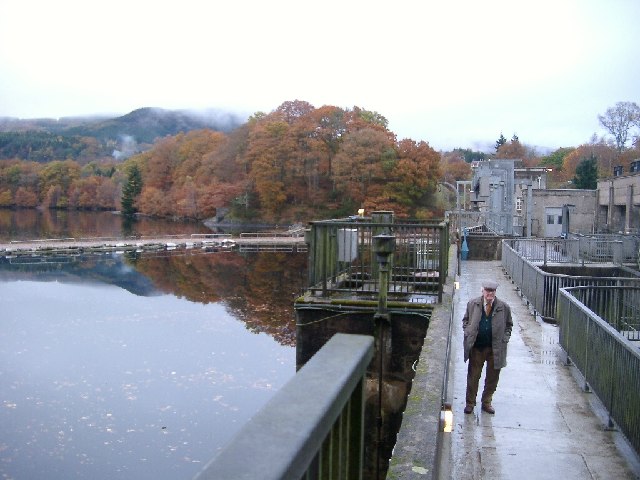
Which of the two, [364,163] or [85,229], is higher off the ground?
[364,163]

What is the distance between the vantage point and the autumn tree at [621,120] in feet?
253

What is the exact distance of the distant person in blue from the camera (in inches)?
265

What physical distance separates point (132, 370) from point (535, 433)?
14.9 metres

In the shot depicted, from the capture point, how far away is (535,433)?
6559mm

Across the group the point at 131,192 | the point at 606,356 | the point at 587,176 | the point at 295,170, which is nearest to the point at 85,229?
the point at 295,170

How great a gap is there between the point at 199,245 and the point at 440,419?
54.8m

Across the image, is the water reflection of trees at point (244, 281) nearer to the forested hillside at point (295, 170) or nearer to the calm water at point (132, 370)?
the calm water at point (132, 370)

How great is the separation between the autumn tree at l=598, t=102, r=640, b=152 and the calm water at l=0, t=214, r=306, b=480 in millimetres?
58552

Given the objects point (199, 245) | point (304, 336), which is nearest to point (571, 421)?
point (304, 336)

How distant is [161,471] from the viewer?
500 inches

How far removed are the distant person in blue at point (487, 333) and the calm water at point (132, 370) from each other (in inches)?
122

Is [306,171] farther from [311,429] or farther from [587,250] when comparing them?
[311,429]

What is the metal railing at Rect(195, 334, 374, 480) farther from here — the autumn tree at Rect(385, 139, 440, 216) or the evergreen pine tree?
the evergreen pine tree

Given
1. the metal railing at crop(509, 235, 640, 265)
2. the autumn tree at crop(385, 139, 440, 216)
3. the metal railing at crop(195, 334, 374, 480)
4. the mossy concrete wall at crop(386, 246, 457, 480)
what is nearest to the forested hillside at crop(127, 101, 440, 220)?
the autumn tree at crop(385, 139, 440, 216)
